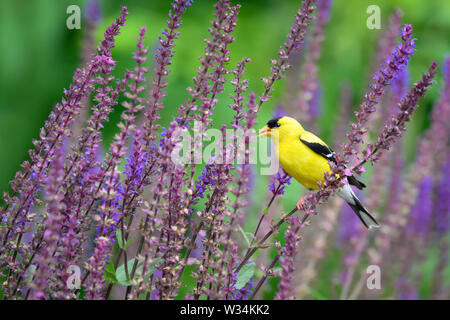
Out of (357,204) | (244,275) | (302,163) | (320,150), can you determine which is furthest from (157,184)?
(357,204)

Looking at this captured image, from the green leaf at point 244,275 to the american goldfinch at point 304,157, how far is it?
16.3 inches

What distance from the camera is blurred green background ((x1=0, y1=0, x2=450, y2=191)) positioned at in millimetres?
4309

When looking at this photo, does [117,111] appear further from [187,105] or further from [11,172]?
[187,105]

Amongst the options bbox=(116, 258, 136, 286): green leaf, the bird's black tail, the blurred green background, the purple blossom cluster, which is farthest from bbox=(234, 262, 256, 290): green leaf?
the blurred green background

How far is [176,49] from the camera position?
14.8ft

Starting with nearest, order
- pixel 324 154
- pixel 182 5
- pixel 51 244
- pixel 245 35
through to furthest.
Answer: pixel 51 244 → pixel 182 5 → pixel 324 154 → pixel 245 35

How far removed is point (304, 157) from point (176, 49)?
114 inches

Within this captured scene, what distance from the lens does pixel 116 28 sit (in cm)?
133

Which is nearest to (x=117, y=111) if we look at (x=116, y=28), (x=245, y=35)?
(x=245, y=35)

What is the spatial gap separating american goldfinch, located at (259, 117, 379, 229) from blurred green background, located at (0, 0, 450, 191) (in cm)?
185

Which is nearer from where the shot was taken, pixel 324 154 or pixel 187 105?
pixel 187 105
